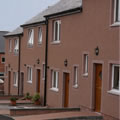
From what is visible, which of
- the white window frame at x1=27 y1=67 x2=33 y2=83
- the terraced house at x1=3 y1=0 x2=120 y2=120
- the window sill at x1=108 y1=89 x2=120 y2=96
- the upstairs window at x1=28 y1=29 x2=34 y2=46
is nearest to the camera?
the window sill at x1=108 y1=89 x2=120 y2=96

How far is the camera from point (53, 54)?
83.9 ft

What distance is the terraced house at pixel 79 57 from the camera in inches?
675

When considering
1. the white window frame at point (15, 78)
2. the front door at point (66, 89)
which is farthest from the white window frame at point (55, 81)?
the white window frame at point (15, 78)

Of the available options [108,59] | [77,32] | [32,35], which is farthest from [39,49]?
[108,59]

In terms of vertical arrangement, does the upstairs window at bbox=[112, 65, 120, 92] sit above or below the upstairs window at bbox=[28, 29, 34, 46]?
below

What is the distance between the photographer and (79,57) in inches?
826

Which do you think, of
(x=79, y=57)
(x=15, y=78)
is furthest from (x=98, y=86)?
(x=15, y=78)

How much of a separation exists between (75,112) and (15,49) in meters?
18.8

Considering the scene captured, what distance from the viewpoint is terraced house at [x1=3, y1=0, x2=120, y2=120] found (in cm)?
1714

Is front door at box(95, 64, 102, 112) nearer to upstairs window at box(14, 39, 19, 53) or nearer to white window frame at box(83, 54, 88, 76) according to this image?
white window frame at box(83, 54, 88, 76)

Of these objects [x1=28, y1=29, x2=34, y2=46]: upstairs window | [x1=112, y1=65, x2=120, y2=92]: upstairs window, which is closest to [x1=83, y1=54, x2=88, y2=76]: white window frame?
[x1=112, y1=65, x2=120, y2=92]: upstairs window

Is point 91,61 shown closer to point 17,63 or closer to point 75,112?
point 75,112

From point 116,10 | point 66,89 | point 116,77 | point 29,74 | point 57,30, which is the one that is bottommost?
point 66,89

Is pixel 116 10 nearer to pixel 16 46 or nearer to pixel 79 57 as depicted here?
pixel 79 57
